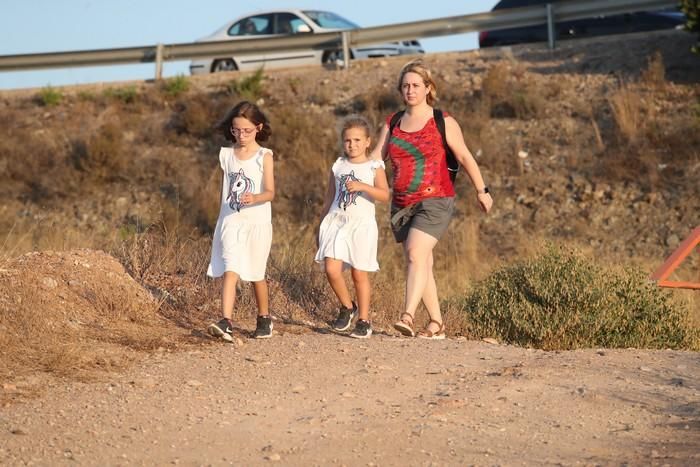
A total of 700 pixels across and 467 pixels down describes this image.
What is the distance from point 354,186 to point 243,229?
80cm

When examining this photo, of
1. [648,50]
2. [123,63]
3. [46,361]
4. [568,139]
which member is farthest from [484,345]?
[123,63]

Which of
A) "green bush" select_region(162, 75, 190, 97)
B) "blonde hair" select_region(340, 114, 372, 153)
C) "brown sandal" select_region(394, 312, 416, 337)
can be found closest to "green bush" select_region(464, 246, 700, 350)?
"brown sandal" select_region(394, 312, 416, 337)

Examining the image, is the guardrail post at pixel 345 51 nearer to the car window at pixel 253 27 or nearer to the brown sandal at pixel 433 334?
the car window at pixel 253 27

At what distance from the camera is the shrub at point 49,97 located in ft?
84.3

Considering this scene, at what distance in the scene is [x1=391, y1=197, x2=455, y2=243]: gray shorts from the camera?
27.6 ft

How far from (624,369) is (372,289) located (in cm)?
319

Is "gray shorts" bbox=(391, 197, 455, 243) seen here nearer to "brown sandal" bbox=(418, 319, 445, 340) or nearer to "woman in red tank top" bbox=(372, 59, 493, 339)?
"woman in red tank top" bbox=(372, 59, 493, 339)

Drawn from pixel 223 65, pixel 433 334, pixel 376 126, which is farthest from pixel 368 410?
pixel 223 65

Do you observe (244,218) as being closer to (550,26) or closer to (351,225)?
(351,225)

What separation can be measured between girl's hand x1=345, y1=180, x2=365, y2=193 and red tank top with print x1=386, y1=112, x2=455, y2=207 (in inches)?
20.0

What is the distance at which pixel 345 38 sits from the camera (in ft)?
79.4

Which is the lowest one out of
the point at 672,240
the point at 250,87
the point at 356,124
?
the point at 672,240

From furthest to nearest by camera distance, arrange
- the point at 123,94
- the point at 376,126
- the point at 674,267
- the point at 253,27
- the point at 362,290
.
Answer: the point at 253,27 → the point at 123,94 → the point at 376,126 → the point at 674,267 → the point at 362,290

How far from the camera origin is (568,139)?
2069 cm
